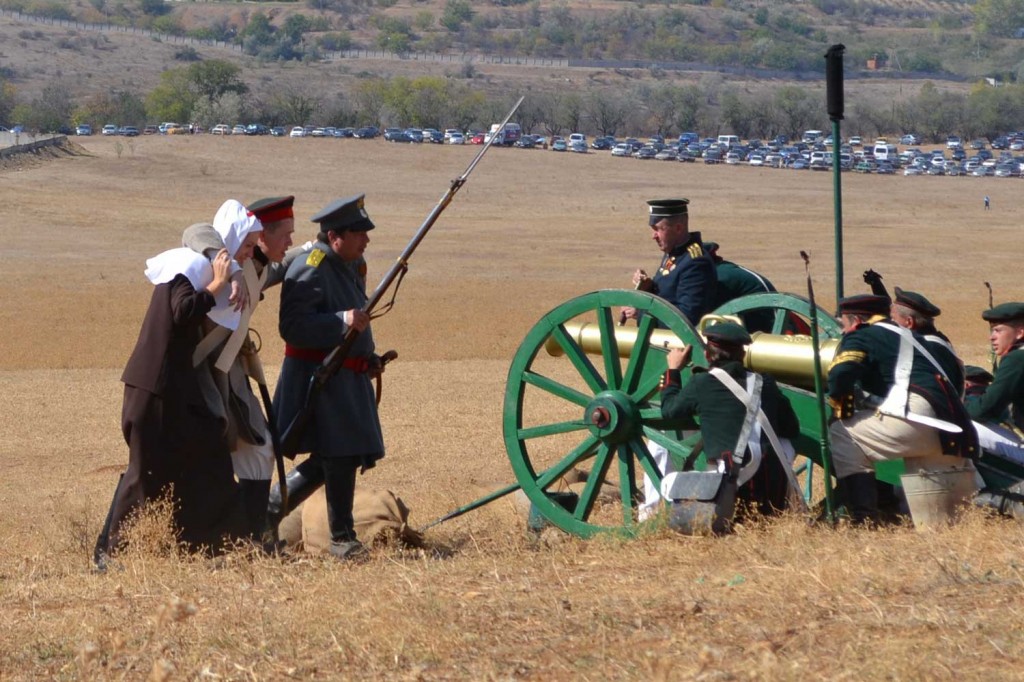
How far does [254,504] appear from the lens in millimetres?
6648

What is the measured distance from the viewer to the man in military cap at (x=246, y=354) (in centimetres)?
636

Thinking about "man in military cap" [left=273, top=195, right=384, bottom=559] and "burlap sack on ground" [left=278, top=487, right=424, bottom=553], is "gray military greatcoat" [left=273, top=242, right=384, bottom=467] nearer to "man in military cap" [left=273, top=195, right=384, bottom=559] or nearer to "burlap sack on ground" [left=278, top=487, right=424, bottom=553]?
"man in military cap" [left=273, top=195, right=384, bottom=559]

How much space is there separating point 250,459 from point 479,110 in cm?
8421

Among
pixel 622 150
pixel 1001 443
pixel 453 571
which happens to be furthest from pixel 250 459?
pixel 622 150

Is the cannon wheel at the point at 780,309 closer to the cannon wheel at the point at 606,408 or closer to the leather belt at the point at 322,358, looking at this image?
the cannon wheel at the point at 606,408

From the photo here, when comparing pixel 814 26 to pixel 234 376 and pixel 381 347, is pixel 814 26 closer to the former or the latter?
pixel 381 347

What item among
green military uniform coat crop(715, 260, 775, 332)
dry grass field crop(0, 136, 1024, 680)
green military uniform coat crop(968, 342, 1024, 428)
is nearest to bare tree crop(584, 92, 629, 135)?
dry grass field crop(0, 136, 1024, 680)

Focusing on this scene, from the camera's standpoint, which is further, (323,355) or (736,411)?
(323,355)

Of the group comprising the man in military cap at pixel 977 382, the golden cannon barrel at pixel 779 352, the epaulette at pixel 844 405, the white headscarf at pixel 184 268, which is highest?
the white headscarf at pixel 184 268

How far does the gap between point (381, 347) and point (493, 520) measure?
11326mm

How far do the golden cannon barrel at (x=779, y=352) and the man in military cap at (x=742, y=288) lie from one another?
0.83 m

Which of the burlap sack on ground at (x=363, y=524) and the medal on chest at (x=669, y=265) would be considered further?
the medal on chest at (x=669, y=265)

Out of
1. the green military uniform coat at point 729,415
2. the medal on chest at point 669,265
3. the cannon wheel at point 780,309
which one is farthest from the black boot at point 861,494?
the medal on chest at point 669,265

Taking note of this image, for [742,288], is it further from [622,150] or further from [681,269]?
[622,150]
